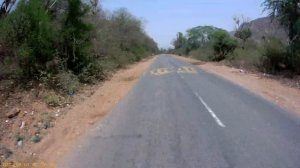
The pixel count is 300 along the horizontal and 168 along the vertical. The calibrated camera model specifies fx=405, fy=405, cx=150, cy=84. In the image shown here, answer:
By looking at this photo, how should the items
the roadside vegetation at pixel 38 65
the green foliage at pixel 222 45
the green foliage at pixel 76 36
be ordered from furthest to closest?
the green foliage at pixel 222 45 < the green foliage at pixel 76 36 < the roadside vegetation at pixel 38 65

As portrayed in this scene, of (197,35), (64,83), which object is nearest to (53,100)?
(64,83)

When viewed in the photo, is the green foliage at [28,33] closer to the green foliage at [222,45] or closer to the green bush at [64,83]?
the green bush at [64,83]

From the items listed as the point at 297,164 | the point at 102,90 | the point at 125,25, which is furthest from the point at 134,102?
the point at 125,25

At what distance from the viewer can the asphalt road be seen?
7.19m

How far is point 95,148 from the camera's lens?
328 inches

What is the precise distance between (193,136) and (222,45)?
4363 centimetres

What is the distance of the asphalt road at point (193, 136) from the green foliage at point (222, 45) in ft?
122

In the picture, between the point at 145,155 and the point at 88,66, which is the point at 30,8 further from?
the point at 145,155

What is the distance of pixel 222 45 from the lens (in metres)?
51.3

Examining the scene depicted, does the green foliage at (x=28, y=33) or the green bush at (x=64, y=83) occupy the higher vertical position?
the green foliage at (x=28, y=33)

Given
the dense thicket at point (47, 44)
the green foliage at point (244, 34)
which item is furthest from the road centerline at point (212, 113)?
the green foliage at point (244, 34)

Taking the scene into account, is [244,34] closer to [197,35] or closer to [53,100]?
[53,100]

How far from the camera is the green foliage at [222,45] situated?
1989 inches

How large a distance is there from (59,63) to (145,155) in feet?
34.5
